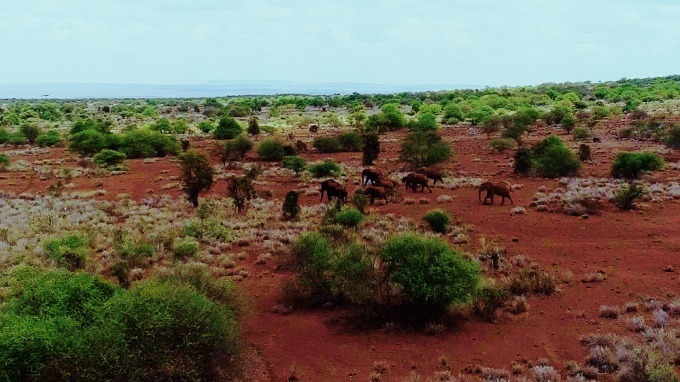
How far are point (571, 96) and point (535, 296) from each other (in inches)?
3664

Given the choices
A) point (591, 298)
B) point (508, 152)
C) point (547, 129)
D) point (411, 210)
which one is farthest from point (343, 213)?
point (547, 129)

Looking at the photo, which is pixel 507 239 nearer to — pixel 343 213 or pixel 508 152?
pixel 343 213

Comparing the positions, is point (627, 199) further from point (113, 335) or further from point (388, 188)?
point (113, 335)

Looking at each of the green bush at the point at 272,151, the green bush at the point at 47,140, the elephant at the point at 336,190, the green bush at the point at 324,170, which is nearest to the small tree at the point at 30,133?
the green bush at the point at 47,140

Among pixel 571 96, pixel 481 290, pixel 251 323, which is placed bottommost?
pixel 251 323

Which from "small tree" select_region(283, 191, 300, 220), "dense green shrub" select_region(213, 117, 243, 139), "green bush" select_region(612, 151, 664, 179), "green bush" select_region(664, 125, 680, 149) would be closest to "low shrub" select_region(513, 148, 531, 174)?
"green bush" select_region(612, 151, 664, 179)

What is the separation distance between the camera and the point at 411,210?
2372 cm

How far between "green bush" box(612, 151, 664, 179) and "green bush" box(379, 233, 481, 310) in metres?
22.6

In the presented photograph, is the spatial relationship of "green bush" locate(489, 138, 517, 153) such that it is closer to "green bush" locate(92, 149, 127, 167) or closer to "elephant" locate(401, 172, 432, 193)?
"elephant" locate(401, 172, 432, 193)

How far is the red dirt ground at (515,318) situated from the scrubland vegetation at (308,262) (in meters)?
0.12

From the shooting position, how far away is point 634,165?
100 ft

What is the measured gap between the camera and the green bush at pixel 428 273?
40.0 ft

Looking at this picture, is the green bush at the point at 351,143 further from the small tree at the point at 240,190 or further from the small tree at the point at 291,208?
the small tree at the point at 291,208

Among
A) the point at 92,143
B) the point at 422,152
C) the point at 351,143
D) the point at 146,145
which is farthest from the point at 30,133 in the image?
the point at 422,152
